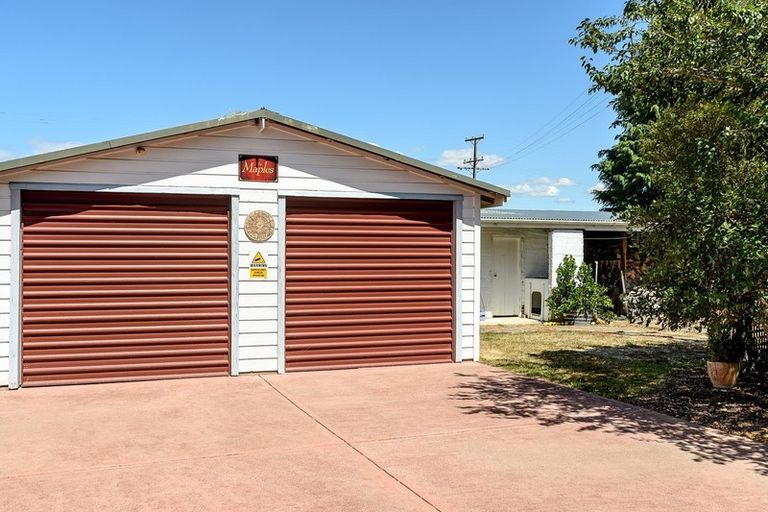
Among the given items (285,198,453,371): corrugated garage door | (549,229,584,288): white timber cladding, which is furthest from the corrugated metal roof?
(285,198,453,371): corrugated garage door

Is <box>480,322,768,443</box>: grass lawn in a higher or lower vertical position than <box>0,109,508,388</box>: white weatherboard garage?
lower

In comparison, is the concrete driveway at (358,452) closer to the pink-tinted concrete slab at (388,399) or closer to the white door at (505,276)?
the pink-tinted concrete slab at (388,399)

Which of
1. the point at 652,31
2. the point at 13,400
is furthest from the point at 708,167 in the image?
the point at 13,400

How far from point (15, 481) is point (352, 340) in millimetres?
5161

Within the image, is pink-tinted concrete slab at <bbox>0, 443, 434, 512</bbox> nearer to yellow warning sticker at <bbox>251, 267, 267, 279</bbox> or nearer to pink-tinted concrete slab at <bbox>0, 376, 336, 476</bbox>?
pink-tinted concrete slab at <bbox>0, 376, 336, 476</bbox>

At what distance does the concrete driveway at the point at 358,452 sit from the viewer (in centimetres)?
427

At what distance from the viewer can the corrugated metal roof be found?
1628 cm

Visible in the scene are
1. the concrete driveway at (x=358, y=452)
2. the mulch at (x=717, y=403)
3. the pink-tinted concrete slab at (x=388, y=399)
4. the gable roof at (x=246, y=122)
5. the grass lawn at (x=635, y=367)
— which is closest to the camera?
the concrete driveway at (x=358, y=452)

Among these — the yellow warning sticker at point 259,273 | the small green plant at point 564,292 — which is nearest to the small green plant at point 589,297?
the small green plant at point 564,292

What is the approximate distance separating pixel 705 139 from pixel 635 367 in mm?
4286

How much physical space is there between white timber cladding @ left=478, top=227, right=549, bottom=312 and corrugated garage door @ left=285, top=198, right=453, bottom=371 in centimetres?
783

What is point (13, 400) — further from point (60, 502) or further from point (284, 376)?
point (60, 502)

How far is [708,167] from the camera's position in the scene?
6348mm

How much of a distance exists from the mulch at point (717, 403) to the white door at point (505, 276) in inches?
344
